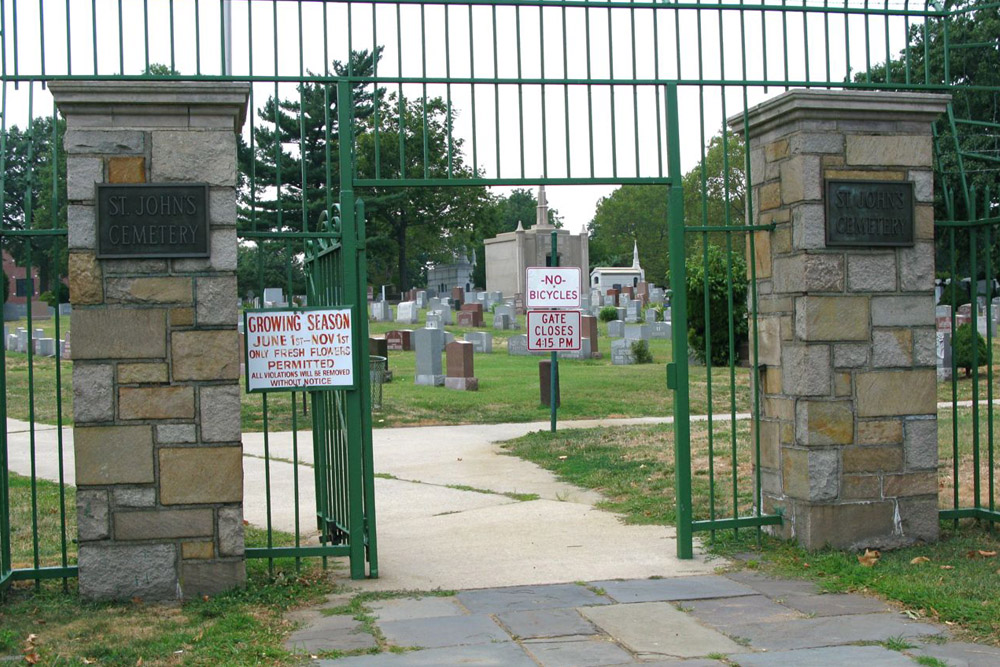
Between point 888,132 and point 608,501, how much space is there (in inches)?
147

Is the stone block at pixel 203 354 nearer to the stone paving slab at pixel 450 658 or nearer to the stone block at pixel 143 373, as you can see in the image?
the stone block at pixel 143 373

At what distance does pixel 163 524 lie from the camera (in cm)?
577

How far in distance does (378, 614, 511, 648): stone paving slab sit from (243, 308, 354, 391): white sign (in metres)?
1.54

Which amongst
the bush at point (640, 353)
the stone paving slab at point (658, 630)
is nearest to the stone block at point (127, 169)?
the stone paving slab at point (658, 630)

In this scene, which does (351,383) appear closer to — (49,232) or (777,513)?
(49,232)

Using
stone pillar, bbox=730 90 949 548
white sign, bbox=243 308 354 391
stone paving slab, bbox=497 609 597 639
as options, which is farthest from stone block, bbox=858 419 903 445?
white sign, bbox=243 308 354 391

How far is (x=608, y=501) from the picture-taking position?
8.89 m

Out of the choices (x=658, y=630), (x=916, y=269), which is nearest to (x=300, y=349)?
(x=658, y=630)

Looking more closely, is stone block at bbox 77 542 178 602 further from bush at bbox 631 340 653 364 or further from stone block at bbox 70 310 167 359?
bush at bbox 631 340 653 364

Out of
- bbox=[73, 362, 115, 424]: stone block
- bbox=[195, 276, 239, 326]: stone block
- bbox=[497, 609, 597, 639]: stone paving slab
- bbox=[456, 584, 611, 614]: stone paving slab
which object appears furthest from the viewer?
bbox=[195, 276, 239, 326]: stone block

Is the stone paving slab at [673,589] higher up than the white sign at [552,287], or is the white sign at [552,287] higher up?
the white sign at [552,287]

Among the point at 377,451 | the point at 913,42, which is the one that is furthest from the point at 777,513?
the point at 913,42

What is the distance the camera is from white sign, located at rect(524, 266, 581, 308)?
13555 mm

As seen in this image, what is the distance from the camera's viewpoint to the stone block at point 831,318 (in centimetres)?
657
